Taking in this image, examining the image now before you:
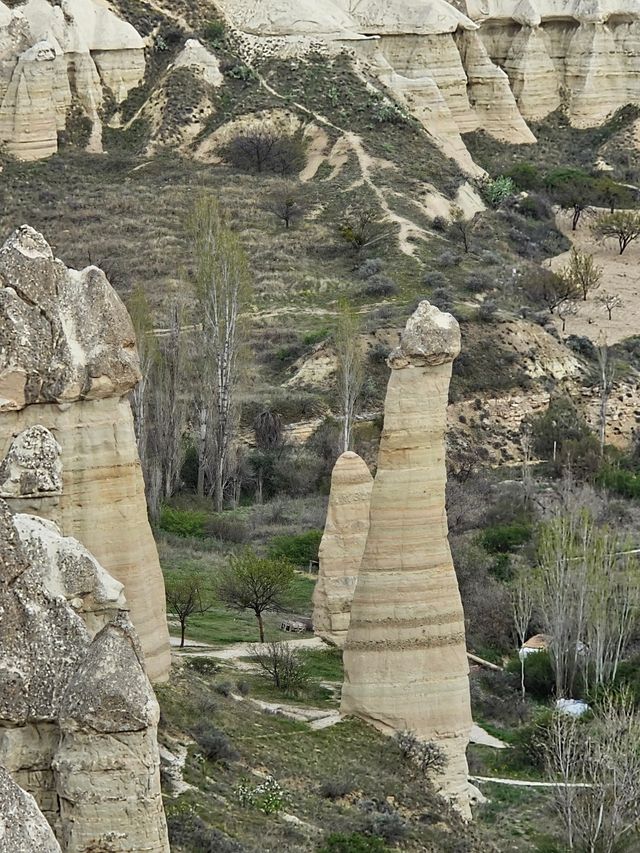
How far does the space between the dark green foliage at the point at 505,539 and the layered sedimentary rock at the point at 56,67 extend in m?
30.0

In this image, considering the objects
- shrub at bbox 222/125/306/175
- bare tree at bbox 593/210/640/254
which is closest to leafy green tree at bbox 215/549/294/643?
shrub at bbox 222/125/306/175

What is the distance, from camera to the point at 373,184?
229 ft

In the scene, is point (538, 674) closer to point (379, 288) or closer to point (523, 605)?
point (523, 605)

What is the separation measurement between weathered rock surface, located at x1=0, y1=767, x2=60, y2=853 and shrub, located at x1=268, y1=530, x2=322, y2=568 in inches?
1097

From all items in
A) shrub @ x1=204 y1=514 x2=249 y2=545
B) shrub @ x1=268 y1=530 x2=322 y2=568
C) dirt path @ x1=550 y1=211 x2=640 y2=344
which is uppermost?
shrub @ x1=268 y1=530 x2=322 y2=568

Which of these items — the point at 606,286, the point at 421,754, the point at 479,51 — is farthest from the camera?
the point at 479,51

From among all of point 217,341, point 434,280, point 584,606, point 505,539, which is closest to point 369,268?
point 434,280

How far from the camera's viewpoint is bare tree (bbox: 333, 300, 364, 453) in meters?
50.8

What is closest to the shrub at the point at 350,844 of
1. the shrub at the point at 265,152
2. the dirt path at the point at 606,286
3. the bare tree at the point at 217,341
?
the bare tree at the point at 217,341

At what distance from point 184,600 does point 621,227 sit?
43.8 metres

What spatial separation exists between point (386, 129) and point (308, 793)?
5183 centimetres

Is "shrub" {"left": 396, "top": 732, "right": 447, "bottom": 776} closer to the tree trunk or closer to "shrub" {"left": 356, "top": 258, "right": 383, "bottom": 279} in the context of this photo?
the tree trunk

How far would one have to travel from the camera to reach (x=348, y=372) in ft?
168

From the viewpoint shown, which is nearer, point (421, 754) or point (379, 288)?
point (421, 754)
